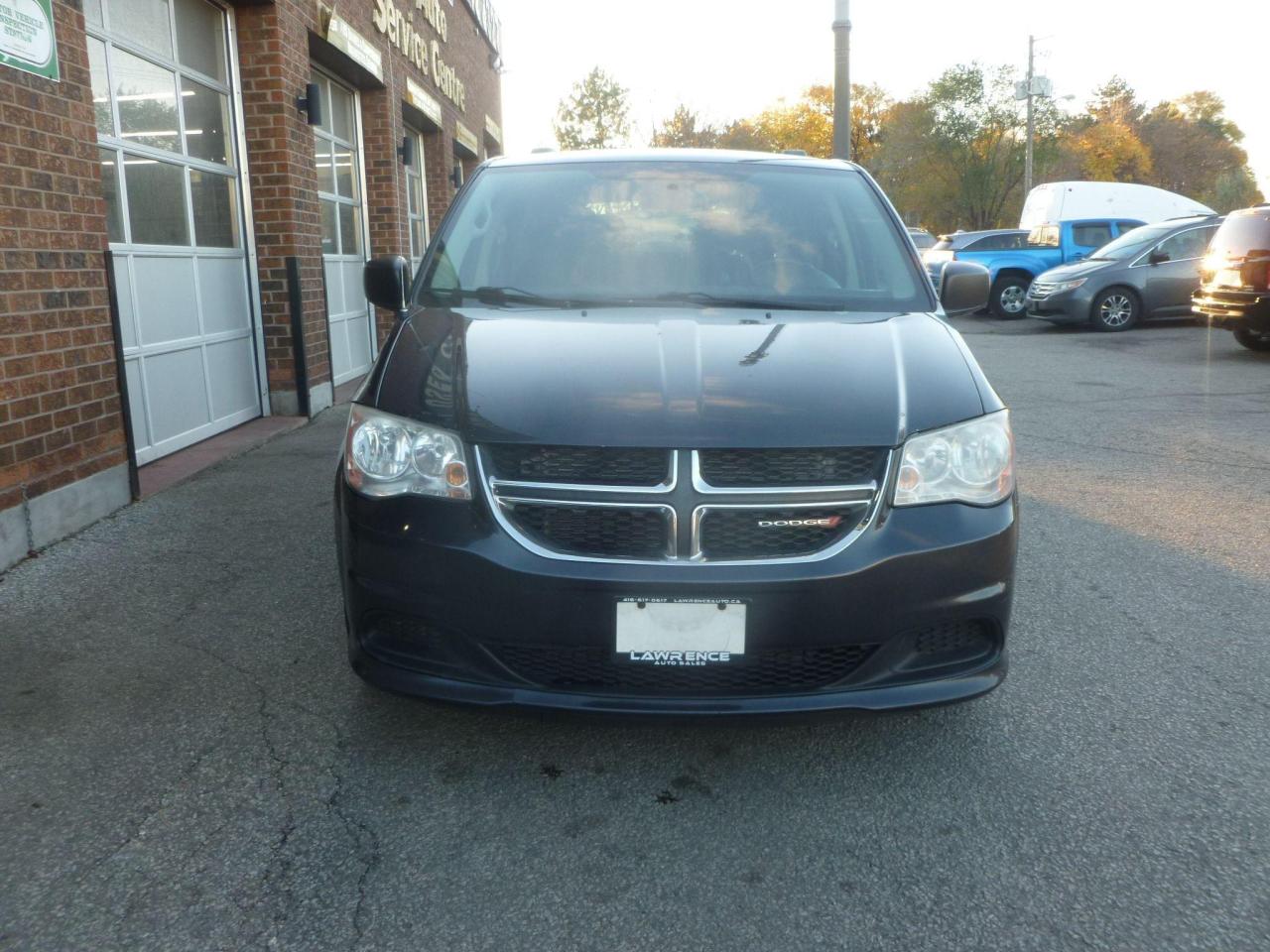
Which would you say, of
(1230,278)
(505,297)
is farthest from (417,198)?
(505,297)

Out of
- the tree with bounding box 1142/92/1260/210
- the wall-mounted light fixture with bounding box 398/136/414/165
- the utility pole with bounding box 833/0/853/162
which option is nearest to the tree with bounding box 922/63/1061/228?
the tree with bounding box 1142/92/1260/210

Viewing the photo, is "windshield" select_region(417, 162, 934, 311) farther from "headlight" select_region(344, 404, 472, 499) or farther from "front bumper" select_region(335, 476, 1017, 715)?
"front bumper" select_region(335, 476, 1017, 715)

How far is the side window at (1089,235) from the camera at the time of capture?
19.7 m

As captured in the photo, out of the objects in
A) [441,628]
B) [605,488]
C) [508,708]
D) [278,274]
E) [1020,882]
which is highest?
[278,274]

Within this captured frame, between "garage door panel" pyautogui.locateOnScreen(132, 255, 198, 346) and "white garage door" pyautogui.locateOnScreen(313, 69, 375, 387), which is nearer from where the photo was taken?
"garage door panel" pyautogui.locateOnScreen(132, 255, 198, 346)

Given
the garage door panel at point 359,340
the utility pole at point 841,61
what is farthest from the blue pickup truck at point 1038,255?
the garage door panel at point 359,340

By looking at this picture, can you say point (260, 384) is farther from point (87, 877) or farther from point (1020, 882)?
point (1020, 882)

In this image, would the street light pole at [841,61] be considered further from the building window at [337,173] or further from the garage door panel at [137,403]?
the garage door panel at [137,403]

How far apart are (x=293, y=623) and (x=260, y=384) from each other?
15.9 feet

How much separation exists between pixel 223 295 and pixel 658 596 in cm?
617

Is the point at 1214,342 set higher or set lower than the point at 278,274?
lower

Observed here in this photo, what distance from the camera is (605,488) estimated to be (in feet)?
7.94

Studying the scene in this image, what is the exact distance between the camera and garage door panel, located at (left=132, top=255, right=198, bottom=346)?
20.8 feet

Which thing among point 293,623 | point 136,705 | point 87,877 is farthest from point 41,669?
point 87,877
